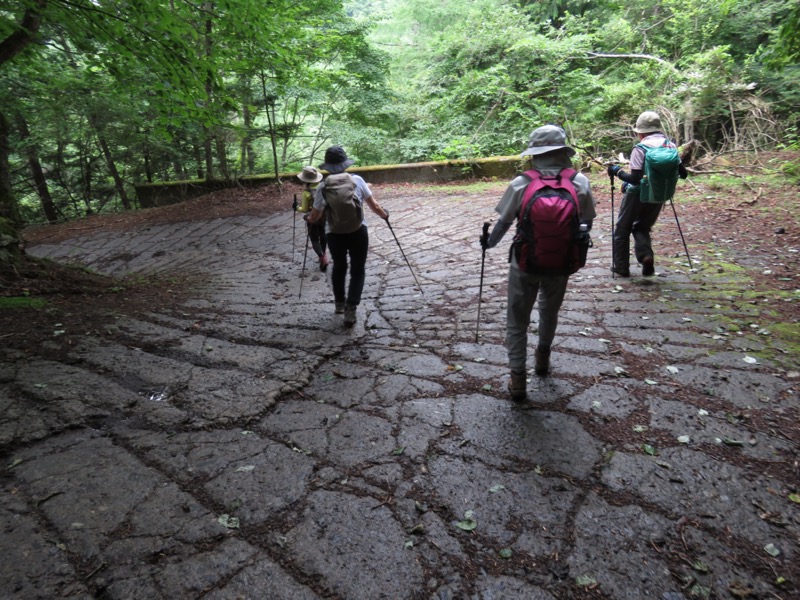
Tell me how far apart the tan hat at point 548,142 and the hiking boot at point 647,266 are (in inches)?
116

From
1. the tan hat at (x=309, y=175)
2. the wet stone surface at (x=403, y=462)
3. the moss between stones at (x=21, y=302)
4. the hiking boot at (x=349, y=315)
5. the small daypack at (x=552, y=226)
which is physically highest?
the tan hat at (x=309, y=175)

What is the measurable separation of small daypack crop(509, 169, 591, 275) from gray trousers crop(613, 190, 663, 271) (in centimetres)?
272

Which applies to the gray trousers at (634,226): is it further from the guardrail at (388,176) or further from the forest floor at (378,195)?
the guardrail at (388,176)

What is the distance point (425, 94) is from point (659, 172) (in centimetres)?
1229

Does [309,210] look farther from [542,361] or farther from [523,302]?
[542,361]

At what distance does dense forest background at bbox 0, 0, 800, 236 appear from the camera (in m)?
9.90

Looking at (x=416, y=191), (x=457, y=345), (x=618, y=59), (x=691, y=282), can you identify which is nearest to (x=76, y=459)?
(x=457, y=345)

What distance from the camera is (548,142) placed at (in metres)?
2.86

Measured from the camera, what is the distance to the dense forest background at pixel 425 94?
32.5 feet

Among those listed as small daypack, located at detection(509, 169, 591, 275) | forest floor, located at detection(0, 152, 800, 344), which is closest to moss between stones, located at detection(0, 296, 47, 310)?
forest floor, located at detection(0, 152, 800, 344)

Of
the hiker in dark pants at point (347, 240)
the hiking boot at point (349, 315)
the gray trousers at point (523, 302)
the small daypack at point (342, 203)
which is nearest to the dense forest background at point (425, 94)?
the hiker in dark pants at point (347, 240)

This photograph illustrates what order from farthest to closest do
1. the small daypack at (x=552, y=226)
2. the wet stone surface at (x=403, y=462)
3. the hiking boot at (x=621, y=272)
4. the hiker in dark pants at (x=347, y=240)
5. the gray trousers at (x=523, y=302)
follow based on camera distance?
the hiking boot at (x=621, y=272) < the hiker in dark pants at (x=347, y=240) < the gray trousers at (x=523, y=302) < the small daypack at (x=552, y=226) < the wet stone surface at (x=403, y=462)

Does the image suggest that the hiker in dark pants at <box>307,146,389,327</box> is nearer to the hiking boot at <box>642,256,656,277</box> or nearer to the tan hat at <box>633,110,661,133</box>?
the tan hat at <box>633,110,661,133</box>

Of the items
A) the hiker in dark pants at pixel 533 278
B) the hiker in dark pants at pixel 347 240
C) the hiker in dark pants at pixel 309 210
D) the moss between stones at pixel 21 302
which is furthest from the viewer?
the hiker in dark pants at pixel 309 210
